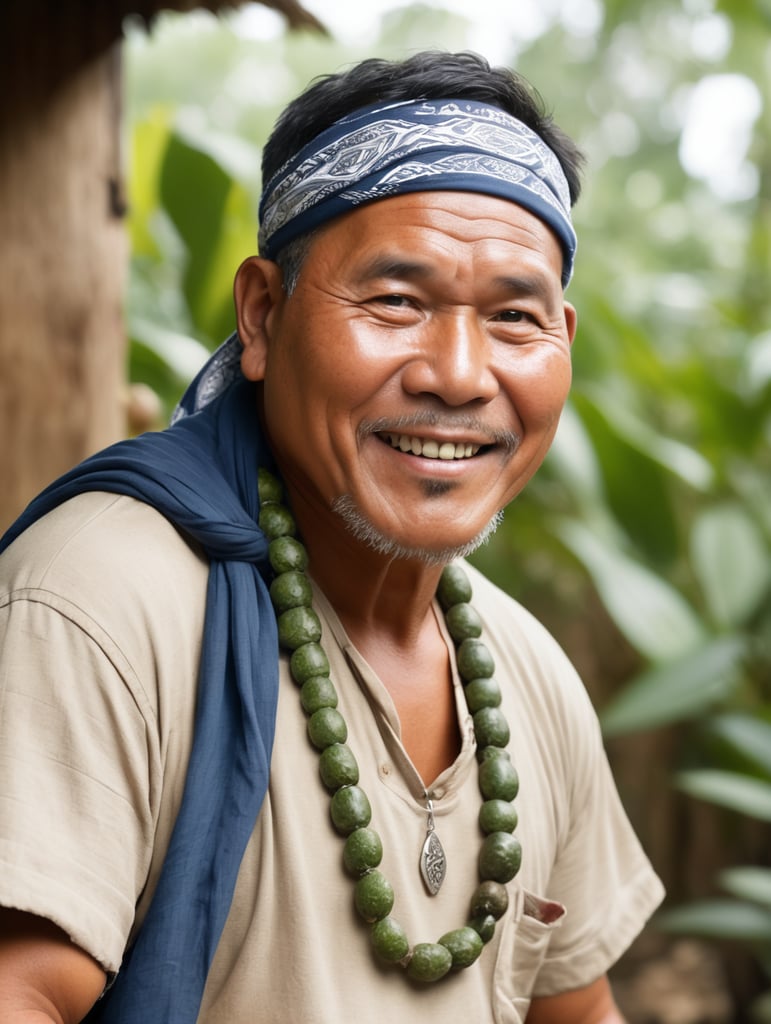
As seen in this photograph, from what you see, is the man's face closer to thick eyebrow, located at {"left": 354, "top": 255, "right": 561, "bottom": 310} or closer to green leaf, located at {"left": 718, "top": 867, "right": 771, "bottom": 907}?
thick eyebrow, located at {"left": 354, "top": 255, "right": 561, "bottom": 310}

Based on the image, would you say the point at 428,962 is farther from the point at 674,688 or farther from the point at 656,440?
the point at 656,440

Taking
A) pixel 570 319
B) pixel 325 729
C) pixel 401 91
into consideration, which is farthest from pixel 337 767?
pixel 401 91

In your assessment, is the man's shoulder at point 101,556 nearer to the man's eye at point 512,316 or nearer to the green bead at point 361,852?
the green bead at point 361,852

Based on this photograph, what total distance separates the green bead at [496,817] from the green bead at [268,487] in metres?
0.43

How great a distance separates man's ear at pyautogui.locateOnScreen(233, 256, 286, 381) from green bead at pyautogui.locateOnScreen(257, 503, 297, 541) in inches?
6.3

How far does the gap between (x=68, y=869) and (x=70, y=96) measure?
5.19ft

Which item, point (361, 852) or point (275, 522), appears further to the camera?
point (275, 522)

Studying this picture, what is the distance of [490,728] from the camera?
1479 mm

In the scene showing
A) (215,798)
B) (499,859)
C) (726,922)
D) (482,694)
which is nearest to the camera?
(215,798)

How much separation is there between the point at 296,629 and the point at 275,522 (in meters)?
0.13

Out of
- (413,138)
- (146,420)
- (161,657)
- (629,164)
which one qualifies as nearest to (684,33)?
(629,164)

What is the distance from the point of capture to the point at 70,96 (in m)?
2.21

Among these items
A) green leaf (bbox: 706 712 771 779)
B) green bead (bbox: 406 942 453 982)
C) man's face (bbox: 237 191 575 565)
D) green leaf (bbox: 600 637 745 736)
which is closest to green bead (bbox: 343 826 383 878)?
green bead (bbox: 406 942 453 982)

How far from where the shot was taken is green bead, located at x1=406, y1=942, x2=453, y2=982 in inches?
51.1
